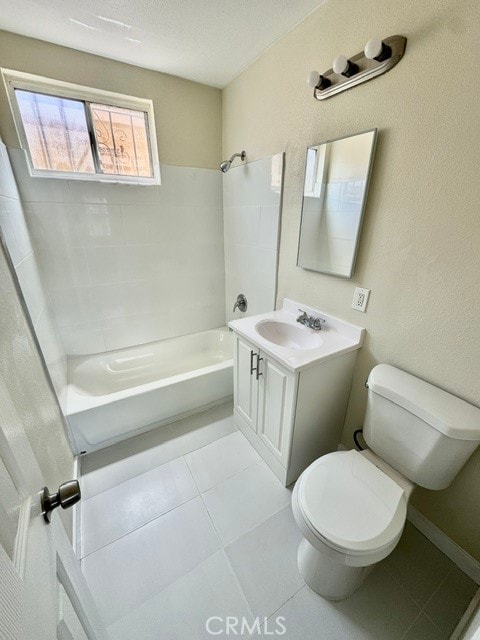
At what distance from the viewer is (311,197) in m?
1.51

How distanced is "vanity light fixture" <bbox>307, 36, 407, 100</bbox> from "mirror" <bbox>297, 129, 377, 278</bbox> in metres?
0.21

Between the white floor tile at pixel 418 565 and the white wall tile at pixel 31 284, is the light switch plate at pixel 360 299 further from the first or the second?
the white wall tile at pixel 31 284

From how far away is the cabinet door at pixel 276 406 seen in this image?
1339 millimetres

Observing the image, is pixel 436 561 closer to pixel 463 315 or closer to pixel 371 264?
pixel 463 315

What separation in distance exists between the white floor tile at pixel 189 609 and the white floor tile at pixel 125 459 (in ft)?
2.03

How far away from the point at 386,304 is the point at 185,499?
148 centimetres

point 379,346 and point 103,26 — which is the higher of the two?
point 103,26

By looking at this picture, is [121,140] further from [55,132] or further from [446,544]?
[446,544]

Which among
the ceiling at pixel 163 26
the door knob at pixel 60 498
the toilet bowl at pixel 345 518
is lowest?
the toilet bowl at pixel 345 518

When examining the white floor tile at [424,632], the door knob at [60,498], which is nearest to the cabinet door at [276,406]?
the white floor tile at [424,632]

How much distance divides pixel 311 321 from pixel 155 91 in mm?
1934

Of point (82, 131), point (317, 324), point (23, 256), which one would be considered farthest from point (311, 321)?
point (82, 131)

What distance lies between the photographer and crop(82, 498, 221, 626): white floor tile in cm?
110

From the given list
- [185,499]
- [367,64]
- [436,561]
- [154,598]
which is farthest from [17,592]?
[367,64]
